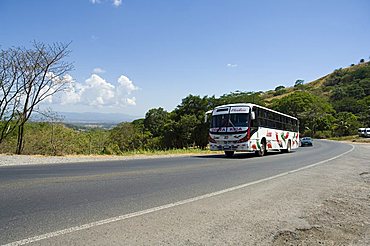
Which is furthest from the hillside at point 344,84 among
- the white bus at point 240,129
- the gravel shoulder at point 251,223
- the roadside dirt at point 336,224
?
the gravel shoulder at point 251,223

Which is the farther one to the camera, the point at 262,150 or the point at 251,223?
the point at 262,150

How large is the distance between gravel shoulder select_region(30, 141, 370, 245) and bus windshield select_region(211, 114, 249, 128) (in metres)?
10.6

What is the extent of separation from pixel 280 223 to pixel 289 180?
5.15 meters

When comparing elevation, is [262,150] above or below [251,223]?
above

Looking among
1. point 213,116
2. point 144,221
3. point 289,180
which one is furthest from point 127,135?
point 144,221

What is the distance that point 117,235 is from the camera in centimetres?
465

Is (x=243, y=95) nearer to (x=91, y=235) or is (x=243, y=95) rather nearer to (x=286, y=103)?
(x=286, y=103)

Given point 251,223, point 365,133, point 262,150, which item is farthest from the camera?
point 365,133

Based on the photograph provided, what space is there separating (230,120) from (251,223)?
1398 cm

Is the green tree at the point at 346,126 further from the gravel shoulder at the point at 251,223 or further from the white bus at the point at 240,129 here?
the gravel shoulder at the point at 251,223

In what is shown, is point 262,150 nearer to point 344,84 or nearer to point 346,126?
point 346,126

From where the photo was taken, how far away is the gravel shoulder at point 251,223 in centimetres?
459

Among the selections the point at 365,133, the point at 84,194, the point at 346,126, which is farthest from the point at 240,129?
the point at 346,126

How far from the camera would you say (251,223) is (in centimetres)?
548
